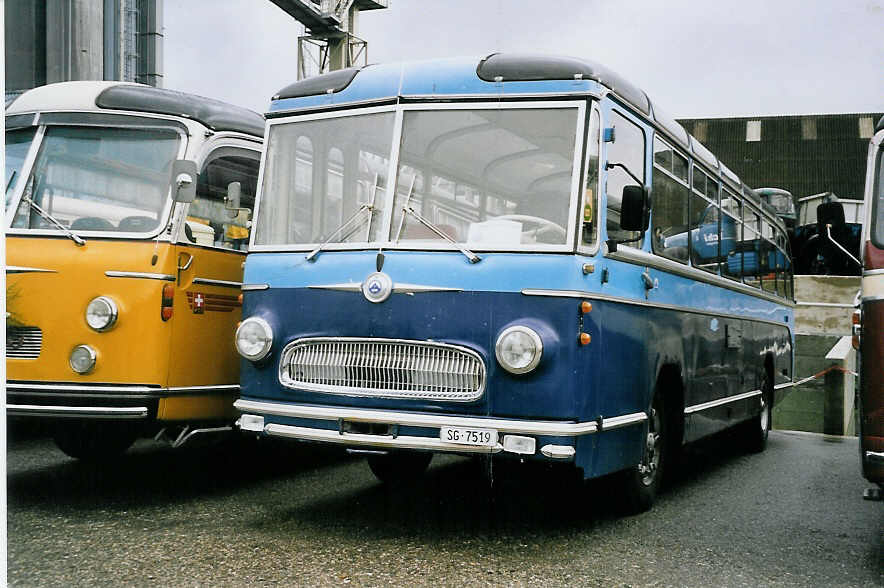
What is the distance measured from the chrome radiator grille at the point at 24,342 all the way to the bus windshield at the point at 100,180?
0.72 metres

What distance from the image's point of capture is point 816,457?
480 inches

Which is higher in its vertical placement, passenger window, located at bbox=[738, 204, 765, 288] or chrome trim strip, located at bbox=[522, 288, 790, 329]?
passenger window, located at bbox=[738, 204, 765, 288]

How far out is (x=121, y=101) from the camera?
7648mm

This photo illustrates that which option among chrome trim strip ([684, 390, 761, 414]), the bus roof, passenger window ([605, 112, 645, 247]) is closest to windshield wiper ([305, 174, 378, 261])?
passenger window ([605, 112, 645, 247])

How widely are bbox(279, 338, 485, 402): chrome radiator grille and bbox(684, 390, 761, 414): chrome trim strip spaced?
263cm

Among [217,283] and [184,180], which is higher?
[184,180]

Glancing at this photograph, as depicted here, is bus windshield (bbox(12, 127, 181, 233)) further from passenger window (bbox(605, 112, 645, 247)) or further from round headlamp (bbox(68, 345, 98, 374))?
passenger window (bbox(605, 112, 645, 247))

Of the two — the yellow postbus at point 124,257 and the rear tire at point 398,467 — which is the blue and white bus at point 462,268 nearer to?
the yellow postbus at point 124,257

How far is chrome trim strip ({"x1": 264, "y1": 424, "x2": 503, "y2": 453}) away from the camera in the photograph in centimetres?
604

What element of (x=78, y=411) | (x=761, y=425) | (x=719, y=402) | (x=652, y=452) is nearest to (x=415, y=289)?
(x=652, y=452)

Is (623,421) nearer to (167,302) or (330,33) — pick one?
(167,302)

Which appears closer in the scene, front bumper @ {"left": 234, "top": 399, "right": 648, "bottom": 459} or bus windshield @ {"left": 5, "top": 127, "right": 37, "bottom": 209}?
front bumper @ {"left": 234, "top": 399, "right": 648, "bottom": 459}

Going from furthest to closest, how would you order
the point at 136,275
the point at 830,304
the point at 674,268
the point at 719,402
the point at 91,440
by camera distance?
the point at 830,304, the point at 719,402, the point at 91,440, the point at 674,268, the point at 136,275

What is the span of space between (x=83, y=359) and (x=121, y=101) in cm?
188
